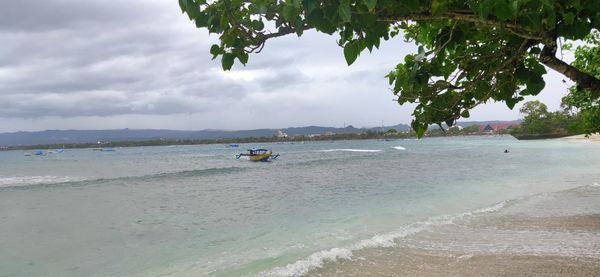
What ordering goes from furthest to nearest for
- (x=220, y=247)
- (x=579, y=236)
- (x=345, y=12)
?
(x=220, y=247), (x=579, y=236), (x=345, y=12)

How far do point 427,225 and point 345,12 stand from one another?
11186mm

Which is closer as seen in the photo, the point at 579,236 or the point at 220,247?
the point at 579,236

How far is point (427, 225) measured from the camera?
1205cm

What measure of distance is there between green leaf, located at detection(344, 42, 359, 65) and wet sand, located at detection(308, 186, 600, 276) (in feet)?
19.8

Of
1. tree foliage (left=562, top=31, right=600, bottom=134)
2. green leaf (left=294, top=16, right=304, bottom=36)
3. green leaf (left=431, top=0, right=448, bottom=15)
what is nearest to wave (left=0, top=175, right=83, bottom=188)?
tree foliage (left=562, top=31, right=600, bottom=134)

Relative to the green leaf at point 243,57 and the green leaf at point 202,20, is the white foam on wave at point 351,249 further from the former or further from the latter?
the green leaf at point 202,20

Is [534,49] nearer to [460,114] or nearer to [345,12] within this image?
[460,114]

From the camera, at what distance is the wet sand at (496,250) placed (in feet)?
24.4

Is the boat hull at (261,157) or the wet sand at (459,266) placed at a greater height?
the wet sand at (459,266)

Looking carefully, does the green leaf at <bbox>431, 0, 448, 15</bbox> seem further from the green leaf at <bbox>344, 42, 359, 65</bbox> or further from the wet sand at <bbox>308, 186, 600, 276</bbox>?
the wet sand at <bbox>308, 186, 600, 276</bbox>

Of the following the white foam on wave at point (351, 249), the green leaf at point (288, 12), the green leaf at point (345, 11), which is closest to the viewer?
the green leaf at point (345, 11)

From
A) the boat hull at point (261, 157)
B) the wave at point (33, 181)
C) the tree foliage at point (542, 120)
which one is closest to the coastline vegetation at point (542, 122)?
the tree foliage at point (542, 120)

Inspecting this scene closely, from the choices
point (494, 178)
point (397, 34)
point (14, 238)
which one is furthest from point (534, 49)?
point (494, 178)

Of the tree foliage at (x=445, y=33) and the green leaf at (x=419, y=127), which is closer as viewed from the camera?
the tree foliage at (x=445, y=33)
